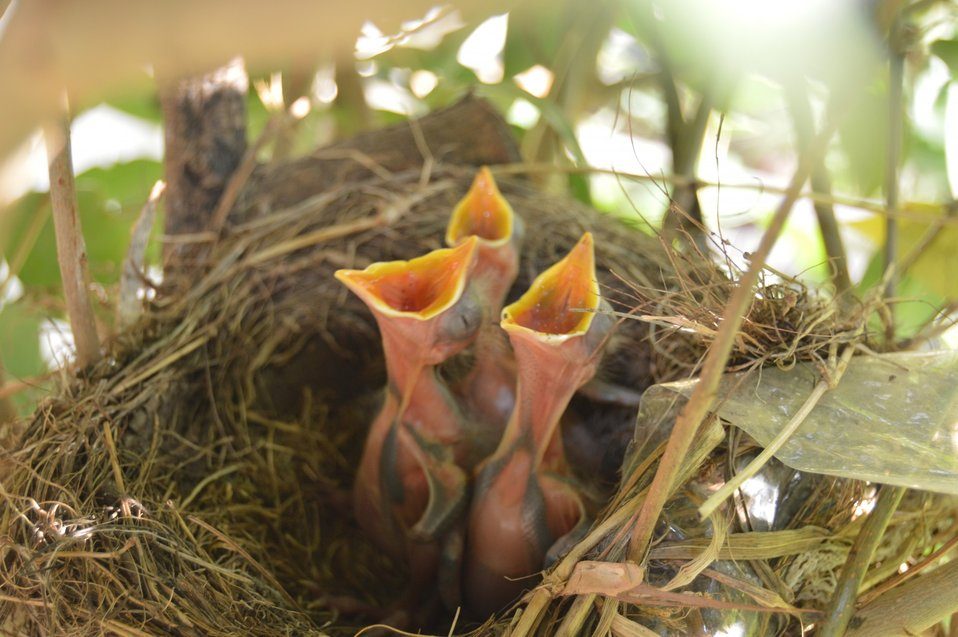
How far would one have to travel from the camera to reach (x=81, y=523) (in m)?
0.66

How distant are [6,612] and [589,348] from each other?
0.48m

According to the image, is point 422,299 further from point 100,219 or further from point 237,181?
point 100,219

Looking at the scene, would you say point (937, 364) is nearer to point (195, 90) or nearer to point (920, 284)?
point (920, 284)

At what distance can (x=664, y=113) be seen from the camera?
1201 mm

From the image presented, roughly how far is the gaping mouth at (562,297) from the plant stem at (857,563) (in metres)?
0.26

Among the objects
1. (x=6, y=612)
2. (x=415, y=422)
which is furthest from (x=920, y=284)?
(x=6, y=612)

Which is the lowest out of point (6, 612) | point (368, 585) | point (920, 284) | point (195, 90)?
point (368, 585)

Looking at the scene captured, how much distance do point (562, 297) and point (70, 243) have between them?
1.29 feet

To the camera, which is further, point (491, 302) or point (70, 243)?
point (491, 302)

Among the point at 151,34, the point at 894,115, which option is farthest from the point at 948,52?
the point at 151,34

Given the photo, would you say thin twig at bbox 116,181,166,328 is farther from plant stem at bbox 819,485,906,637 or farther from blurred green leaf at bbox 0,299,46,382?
plant stem at bbox 819,485,906,637

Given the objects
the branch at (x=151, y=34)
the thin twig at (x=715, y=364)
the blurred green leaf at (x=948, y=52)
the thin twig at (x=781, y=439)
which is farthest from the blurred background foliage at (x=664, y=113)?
the branch at (x=151, y=34)

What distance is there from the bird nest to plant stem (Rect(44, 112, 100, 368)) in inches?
1.7

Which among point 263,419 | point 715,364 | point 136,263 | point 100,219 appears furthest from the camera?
point 100,219
